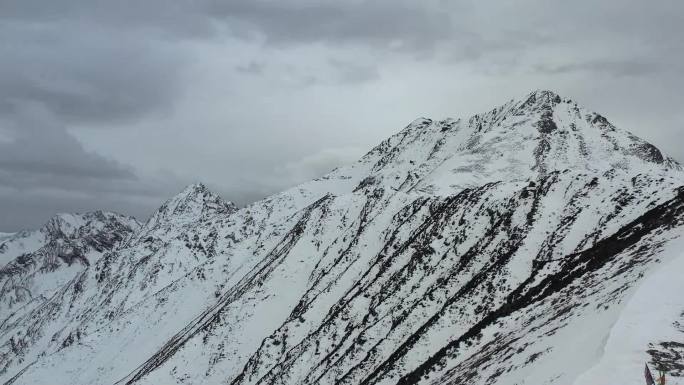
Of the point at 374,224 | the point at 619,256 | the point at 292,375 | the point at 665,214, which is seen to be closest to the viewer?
the point at 619,256

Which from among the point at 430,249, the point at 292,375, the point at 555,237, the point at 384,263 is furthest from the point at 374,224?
the point at 555,237

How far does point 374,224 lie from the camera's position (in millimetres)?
127312

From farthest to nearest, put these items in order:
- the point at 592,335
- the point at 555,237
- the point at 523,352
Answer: the point at 555,237 → the point at 523,352 → the point at 592,335

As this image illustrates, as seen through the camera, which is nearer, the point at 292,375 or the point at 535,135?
the point at 292,375

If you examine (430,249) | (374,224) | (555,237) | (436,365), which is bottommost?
(436,365)

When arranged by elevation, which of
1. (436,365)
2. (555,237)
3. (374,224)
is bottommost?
(436,365)

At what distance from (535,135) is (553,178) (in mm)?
96600

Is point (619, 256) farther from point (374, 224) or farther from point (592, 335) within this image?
point (374, 224)

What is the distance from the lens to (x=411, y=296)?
8400cm

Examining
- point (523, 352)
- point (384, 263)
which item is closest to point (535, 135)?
point (384, 263)

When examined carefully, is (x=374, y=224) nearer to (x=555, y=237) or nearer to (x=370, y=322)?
Answer: (x=370, y=322)

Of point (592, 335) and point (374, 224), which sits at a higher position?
point (374, 224)

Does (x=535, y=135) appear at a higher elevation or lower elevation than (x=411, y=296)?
higher

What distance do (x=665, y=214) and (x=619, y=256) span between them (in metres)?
8.44
